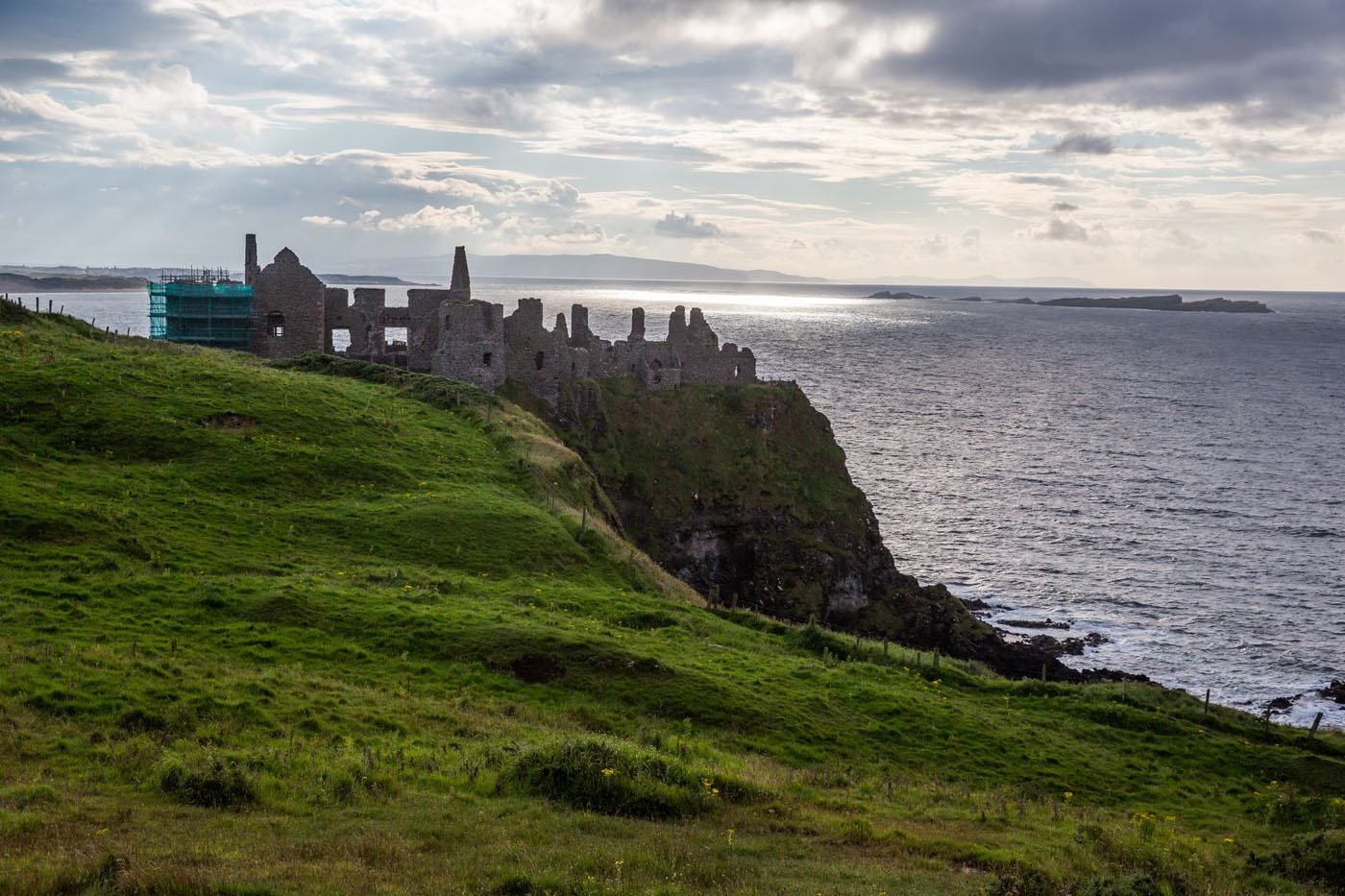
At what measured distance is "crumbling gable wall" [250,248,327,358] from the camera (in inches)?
2815

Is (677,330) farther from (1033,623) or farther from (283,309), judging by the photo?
(1033,623)

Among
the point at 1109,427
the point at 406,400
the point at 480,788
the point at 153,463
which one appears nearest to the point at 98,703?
the point at 480,788

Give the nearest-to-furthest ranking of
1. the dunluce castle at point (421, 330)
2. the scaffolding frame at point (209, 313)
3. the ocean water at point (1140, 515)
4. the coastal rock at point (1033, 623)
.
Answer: the ocean water at point (1140, 515) → the coastal rock at point (1033, 623) → the dunluce castle at point (421, 330) → the scaffolding frame at point (209, 313)

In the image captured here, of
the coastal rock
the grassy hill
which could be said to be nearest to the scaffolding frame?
the grassy hill

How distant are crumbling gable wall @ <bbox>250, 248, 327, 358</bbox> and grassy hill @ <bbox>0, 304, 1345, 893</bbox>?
23.7 metres

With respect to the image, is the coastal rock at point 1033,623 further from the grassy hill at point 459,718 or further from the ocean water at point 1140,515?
the grassy hill at point 459,718

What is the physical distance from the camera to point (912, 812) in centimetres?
2180

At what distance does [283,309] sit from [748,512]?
34.3 metres

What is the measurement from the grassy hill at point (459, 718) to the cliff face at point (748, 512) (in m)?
24.2

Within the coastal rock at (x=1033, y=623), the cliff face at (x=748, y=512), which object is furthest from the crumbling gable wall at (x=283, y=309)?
the coastal rock at (x=1033, y=623)

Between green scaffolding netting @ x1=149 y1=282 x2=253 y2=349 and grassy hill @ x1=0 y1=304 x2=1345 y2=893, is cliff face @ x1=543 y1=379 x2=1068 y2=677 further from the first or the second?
grassy hill @ x1=0 y1=304 x2=1345 y2=893

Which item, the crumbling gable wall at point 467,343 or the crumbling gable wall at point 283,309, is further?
the crumbling gable wall at point 283,309

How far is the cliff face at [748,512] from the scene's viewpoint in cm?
6894

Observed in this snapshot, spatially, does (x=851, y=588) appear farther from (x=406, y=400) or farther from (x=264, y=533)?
(x=264, y=533)
